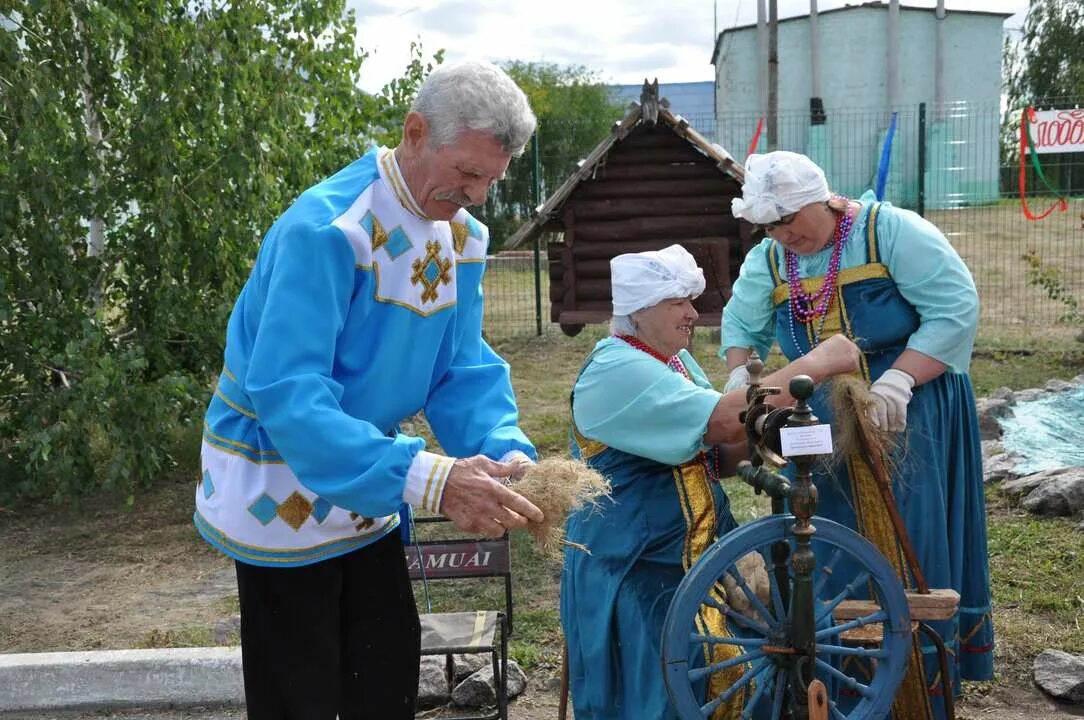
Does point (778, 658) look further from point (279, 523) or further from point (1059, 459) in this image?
point (1059, 459)

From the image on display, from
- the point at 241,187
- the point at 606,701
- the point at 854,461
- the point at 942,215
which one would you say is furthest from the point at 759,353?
the point at 942,215

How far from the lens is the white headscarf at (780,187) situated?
3.39m

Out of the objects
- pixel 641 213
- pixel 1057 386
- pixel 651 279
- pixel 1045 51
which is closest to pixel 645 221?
pixel 641 213

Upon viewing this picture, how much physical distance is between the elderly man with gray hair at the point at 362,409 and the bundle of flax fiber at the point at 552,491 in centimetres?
4

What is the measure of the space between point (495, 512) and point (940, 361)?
72.6 inches

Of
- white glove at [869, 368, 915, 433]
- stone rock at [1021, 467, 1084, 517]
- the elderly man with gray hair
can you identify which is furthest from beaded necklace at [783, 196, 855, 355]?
stone rock at [1021, 467, 1084, 517]

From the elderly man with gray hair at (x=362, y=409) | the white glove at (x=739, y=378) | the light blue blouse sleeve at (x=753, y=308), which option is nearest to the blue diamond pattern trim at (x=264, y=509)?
the elderly man with gray hair at (x=362, y=409)

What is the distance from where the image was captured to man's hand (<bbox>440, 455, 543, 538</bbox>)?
2.11 metres

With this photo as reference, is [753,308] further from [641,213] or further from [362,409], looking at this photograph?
[641,213]

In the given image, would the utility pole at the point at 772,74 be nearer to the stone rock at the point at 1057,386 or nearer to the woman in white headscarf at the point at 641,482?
the stone rock at the point at 1057,386

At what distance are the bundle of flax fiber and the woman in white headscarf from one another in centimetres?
68

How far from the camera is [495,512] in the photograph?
2127mm

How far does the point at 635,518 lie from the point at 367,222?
1.19m

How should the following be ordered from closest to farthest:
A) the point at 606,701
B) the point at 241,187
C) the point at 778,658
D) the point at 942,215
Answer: the point at 778,658 → the point at 606,701 → the point at 241,187 → the point at 942,215
